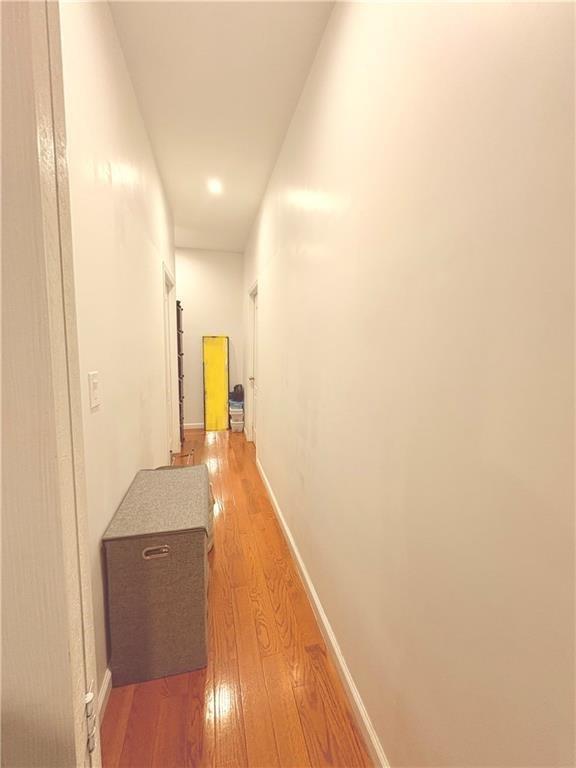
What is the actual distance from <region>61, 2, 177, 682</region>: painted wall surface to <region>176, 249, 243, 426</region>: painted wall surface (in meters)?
2.88

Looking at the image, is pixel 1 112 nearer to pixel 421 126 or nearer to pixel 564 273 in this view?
pixel 564 273

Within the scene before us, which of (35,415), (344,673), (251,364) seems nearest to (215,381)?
(251,364)

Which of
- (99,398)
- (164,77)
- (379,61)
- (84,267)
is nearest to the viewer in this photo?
(379,61)

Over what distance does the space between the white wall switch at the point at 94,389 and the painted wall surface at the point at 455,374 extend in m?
0.96

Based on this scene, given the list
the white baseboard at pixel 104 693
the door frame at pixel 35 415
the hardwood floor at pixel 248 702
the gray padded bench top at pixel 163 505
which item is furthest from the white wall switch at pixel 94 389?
the hardwood floor at pixel 248 702

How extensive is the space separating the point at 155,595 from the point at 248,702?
0.55 meters

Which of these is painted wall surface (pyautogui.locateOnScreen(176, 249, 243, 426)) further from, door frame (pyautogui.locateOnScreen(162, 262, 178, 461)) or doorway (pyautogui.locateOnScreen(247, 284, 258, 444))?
door frame (pyautogui.locateOnScreen(162, 262, 178, 461))

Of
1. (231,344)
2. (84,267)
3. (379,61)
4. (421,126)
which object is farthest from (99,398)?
(231,344)

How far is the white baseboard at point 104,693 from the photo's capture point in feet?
4.01

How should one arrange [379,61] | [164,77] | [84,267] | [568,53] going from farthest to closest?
[164,77]
[84,267]
[379,61]
[568,53]

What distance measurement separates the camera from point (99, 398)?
132 centimetres

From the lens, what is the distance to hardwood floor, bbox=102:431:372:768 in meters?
1.14

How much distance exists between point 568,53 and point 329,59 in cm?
143

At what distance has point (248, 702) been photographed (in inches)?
51.4
